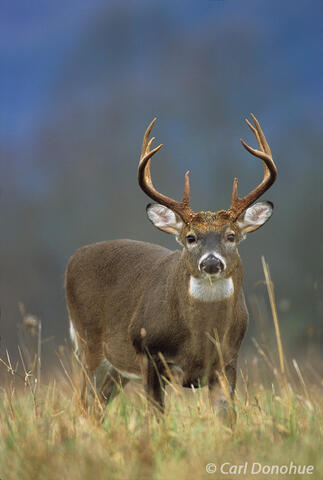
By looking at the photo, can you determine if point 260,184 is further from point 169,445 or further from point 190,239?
point 169,445

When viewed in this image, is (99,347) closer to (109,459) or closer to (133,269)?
(133,269)

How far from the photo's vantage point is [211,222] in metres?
5.21

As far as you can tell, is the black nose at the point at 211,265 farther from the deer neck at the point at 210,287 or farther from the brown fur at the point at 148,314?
the brown fur at the point at 148,314

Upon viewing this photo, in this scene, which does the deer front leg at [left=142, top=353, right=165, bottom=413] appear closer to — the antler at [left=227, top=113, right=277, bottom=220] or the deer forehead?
the deer forehead

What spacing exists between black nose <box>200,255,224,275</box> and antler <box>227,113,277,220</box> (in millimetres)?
588

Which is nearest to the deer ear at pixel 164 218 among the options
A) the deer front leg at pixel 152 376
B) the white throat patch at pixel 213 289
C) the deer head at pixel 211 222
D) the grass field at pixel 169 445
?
the deer head at pixel 211 222

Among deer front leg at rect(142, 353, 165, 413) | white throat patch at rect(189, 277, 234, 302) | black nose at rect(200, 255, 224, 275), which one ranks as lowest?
deer front leg at rect(142, 353, 165, 413)

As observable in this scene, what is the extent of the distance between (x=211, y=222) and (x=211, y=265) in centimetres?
50

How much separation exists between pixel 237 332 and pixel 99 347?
61.6 inches

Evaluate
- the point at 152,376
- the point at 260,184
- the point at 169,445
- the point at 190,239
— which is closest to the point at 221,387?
the point at 152,376

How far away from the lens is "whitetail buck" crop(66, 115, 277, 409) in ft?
16.7

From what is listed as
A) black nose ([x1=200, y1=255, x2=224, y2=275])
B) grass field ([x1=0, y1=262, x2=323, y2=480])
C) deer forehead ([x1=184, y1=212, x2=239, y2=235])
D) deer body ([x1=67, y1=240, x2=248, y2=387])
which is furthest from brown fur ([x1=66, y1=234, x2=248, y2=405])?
grass field ([x1=0, y1=262, x2=323, y2=480])

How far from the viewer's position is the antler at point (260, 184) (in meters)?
5.36

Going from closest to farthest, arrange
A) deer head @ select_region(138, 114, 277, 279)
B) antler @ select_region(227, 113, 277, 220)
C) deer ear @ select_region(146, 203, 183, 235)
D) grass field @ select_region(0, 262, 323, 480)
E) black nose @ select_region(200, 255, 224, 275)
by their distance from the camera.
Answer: grass field @ select_region(0, 262, 323, 480), black nose @ select_region(200, 255, 224, 275), deer head @ select_region(138, 114, 277, 279), antler @ select_region(227, 113, 277, 220), deer ear @ select_region(146, 203, 183, 235)
